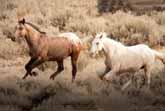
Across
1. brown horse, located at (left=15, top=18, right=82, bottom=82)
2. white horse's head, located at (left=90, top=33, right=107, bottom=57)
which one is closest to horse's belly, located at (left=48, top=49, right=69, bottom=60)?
brown horse, located at (left=15, top=18, right=82, bottom=82)

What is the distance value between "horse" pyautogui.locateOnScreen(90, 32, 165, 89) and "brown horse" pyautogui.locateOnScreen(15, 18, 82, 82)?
81 centimetres

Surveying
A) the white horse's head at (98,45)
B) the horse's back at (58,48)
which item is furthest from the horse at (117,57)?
the horse's back at (58,48)

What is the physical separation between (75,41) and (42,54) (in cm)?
92

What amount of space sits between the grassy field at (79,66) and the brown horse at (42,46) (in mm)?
453

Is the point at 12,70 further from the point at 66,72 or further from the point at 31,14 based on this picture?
the point at 31,14

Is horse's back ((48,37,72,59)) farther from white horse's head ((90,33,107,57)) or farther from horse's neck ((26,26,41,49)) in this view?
white horse's head ((90,33,107,57))

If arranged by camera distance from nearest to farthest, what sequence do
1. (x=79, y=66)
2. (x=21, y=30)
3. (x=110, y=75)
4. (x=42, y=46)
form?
1. (x=110, y=75)
2. (x=21, y=30)
3. (x=42, y=46)
4. (x=79, y=66)

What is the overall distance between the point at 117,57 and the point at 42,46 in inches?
70.3

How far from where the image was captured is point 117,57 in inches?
595

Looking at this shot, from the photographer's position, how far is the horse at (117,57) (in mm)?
15023

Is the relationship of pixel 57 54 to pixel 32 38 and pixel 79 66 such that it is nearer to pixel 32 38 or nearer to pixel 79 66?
pixel 32 38

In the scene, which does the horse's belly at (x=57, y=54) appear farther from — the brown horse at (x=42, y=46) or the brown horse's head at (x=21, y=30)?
the brown horse's head at (x=21, y=30)

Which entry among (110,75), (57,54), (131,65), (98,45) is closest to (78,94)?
(110,75)

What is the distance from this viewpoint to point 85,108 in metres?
13.5
